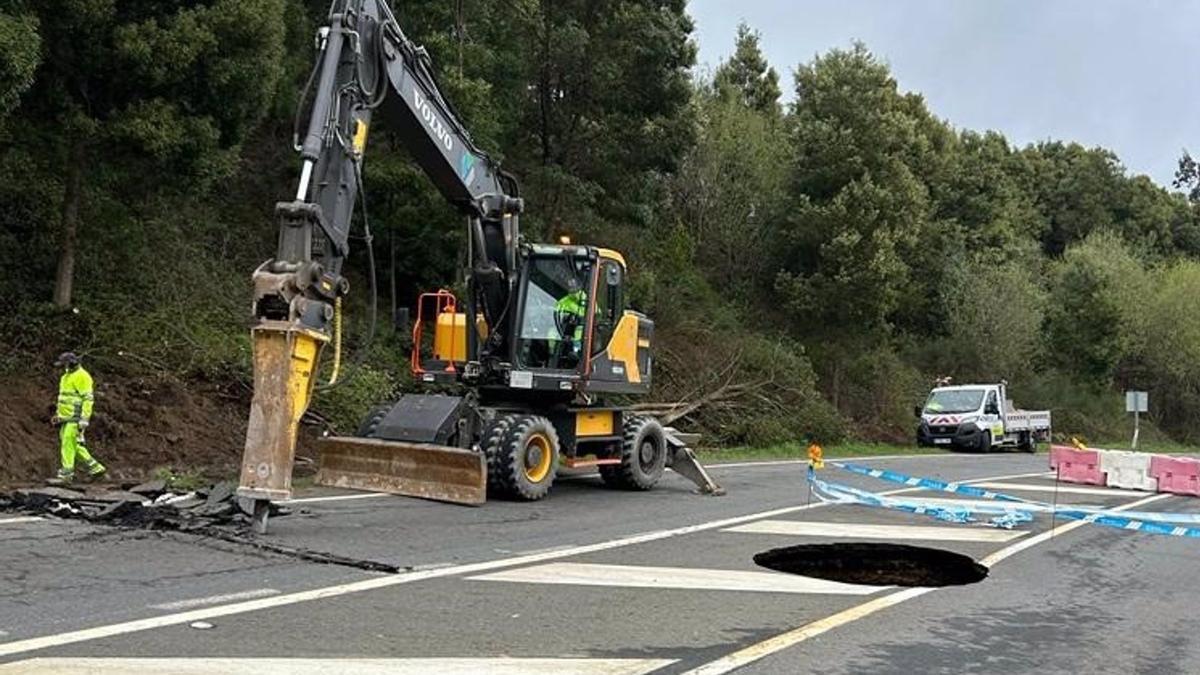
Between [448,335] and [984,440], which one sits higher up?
[448,335]

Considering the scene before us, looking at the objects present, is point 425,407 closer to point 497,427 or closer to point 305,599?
point 497,427

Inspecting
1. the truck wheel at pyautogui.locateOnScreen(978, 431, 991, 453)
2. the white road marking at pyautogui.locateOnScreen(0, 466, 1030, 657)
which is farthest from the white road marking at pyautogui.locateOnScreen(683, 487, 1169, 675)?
the truck wheel at pyautogui.locateOnScreen(978, 431, 991, 453)

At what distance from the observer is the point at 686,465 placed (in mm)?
14906

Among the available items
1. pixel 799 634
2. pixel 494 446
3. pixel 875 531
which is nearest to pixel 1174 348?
pixel 875 531

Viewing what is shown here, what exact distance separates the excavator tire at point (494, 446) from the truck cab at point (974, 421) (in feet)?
75.9

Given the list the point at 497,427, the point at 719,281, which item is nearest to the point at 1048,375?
the point at 719,281

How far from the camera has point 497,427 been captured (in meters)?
12.3

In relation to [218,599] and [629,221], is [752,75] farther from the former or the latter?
[218,599]

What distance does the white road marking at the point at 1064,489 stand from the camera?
17.3m

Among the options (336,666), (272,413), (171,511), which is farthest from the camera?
(171,511)

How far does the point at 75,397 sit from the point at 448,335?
4.46 metres

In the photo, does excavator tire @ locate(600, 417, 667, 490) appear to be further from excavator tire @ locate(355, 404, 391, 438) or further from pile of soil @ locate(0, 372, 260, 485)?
pile of soil @ locate(0, 372, 260, 485)

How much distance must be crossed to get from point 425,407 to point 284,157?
44.6ft

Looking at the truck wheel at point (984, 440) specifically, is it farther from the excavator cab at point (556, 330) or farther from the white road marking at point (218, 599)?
the white road marking at point (218, 599)
